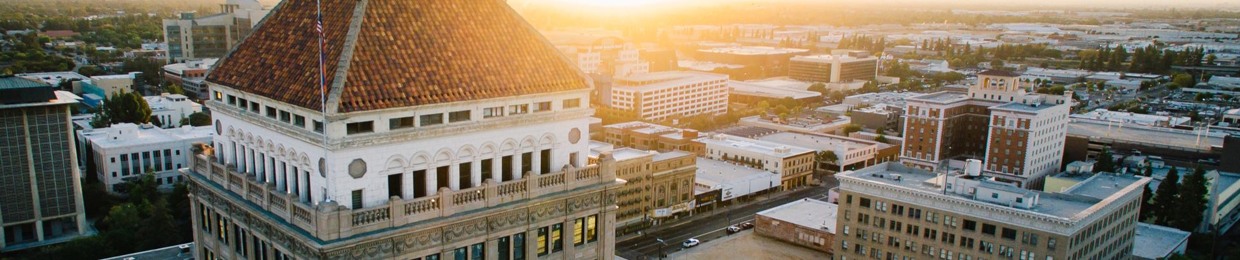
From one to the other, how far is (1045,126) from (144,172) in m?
155

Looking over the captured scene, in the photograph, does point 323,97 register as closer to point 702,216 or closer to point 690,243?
point 690,243

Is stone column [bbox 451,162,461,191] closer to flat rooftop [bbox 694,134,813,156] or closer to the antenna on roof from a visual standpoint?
the antenna on roof

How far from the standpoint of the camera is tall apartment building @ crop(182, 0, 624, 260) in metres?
32.5

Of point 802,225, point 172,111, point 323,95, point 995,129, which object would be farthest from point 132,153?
point 995,129

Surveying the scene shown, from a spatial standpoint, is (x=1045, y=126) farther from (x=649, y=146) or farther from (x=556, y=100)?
A: (x=556, y=100)

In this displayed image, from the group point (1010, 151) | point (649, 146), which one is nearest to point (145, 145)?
point (649, 146)

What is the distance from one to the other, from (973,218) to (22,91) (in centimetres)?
11098

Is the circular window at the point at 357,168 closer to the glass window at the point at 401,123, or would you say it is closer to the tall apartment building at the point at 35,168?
the glass window at the point at 401,123

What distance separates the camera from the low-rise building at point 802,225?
117 metres

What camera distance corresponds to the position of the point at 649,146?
164125mm

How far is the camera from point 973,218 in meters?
84.9

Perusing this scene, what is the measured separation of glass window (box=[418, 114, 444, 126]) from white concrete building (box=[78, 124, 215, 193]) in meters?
115

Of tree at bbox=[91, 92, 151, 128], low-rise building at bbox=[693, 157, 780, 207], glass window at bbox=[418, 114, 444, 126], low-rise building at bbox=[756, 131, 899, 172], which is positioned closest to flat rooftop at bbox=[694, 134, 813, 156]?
low-rise building at bbox=[693, 157, 780, 207]

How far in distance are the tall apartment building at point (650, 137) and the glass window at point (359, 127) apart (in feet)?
425
